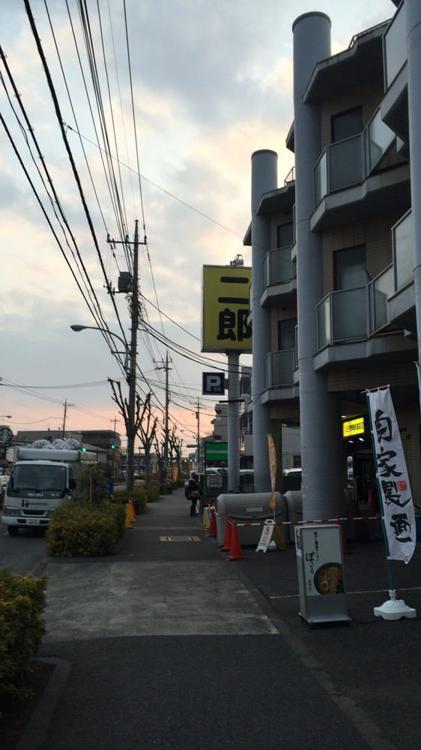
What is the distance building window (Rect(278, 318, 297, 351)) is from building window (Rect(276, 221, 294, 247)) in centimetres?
272

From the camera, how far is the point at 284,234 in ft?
73.3

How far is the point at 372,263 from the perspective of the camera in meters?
14.2

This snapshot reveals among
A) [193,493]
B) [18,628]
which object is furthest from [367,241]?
[193,493]

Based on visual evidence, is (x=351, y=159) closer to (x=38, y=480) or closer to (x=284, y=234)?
(x=284, y=234)

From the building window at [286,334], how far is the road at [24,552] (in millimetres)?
10101

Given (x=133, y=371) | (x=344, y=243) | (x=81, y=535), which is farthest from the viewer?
(x=133, y=371)

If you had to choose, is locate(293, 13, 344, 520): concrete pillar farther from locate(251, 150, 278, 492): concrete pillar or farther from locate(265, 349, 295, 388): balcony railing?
locate(251, 150, 278, 492): concrete pillar

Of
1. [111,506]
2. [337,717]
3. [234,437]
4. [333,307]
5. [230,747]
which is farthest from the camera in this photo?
[234,437]

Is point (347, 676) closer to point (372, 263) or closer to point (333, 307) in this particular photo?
point (333, 307)

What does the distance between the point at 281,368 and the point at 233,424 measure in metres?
6.40

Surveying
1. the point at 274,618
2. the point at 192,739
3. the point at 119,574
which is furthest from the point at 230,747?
the point at 119,574

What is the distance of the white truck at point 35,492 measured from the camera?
59.7 feet

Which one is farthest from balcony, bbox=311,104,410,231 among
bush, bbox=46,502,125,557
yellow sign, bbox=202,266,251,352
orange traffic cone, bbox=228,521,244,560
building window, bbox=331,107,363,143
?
yellow sign, bbox=202,266,251,352

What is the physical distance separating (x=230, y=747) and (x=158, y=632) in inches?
125
